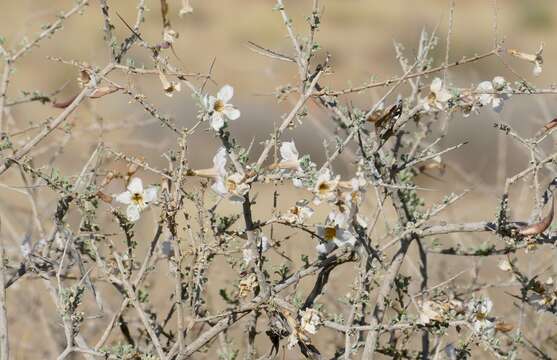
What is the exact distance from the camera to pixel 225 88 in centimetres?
208

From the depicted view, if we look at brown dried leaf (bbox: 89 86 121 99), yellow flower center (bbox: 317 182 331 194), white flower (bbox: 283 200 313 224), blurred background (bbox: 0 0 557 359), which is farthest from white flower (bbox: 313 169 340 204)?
brown dried leaf (bbox: 89 86 121 99)

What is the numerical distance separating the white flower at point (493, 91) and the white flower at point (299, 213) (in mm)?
538

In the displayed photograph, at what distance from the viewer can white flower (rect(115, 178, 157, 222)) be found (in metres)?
2.10

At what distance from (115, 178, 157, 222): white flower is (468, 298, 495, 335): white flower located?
881mm

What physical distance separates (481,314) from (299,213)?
25.5 inches

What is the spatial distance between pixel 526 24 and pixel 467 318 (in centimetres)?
2136

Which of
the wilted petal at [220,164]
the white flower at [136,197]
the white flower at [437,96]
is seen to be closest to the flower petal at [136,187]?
the white flower at [136,197]

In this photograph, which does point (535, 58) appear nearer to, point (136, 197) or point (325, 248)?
point (325, 248)

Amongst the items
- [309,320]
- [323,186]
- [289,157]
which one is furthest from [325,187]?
[309,320]

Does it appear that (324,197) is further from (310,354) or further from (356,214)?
(310,354)

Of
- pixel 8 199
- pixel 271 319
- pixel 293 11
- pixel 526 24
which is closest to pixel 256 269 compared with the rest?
pixel 271 319

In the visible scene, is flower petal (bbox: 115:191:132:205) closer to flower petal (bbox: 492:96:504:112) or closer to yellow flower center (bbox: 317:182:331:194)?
yellow flower center (bbox: 317:182:331:194)

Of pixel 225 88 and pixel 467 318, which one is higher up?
pixel 225 88

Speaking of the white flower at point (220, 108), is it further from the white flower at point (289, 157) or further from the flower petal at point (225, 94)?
the white flower at point (289, 157)
